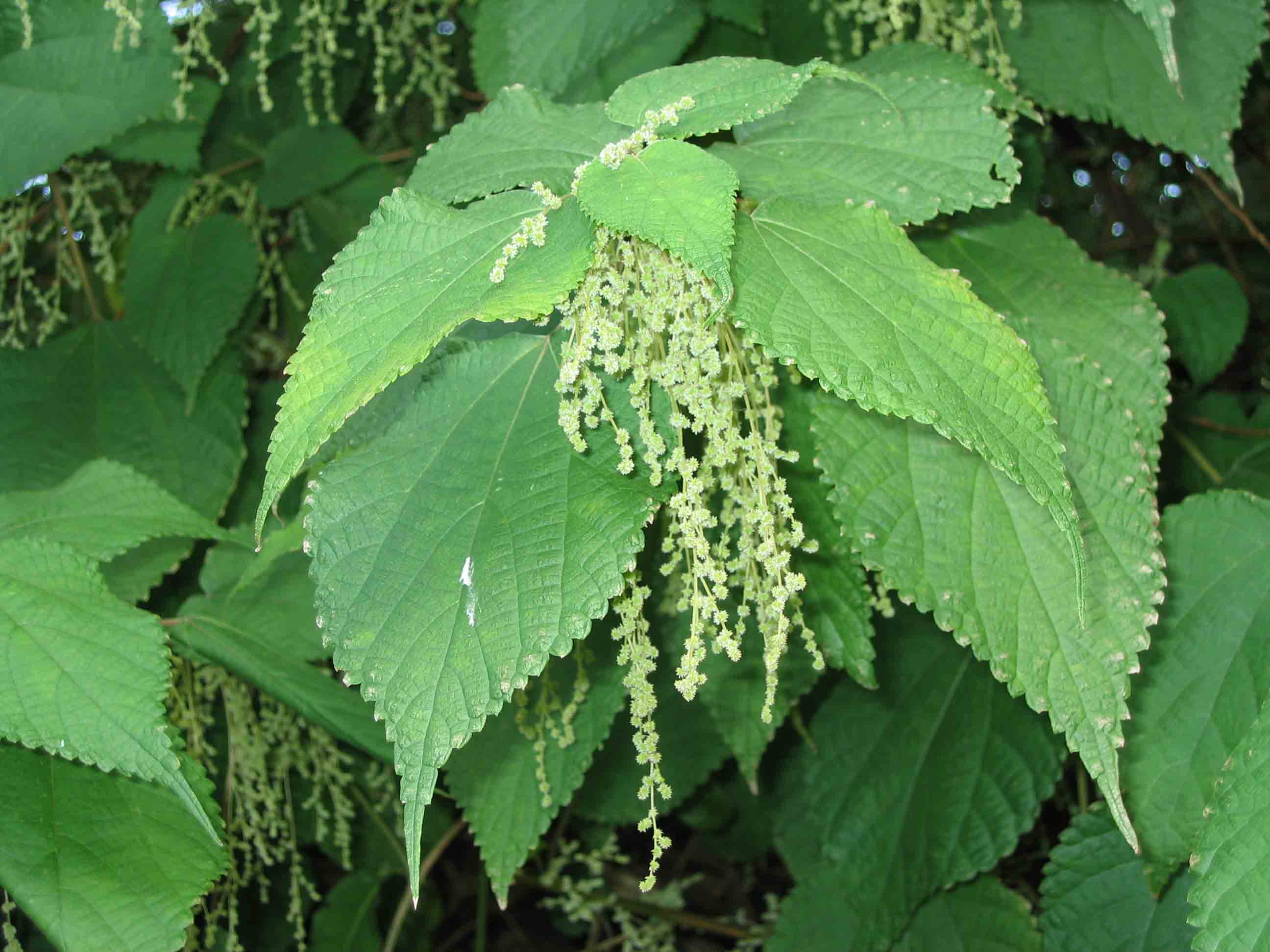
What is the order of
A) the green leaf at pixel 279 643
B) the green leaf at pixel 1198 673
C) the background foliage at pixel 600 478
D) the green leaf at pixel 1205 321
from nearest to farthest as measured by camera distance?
the background foliage at pixel 600 478 → the green leaf at pixel 1198 673 → the green leaf at pixel 279 643 → the green leaf at pixel 1205 321

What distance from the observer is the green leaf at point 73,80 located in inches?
69.5

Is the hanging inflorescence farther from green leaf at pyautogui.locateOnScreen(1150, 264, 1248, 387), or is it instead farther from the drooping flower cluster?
green leaf at pyautogui.locateOnScreen(1150, 264, 1248, 387)

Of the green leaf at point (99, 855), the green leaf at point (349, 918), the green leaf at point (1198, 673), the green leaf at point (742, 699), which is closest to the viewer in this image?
the green leaf at point (99, 855)

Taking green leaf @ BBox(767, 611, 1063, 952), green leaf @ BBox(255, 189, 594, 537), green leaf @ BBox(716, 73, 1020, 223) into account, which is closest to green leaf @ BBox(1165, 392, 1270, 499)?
green leaf @ BBox(767, 611, 1063, 952)

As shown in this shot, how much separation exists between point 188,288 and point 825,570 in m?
1.32

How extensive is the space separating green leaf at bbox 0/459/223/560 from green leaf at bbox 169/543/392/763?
119mm

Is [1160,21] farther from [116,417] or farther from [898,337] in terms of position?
[116,417]

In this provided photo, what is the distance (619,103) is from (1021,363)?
48 centimetres

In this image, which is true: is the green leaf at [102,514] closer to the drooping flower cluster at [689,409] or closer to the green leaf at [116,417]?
the green leaf at [116,417]

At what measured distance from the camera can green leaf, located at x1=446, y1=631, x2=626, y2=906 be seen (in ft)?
4.64

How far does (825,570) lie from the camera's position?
1388mm

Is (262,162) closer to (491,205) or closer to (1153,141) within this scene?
(491,205)

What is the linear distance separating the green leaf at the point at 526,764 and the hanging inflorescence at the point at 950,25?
946 millimetres

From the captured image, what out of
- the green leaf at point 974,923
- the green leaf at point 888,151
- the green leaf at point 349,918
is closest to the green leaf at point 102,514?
the green leaf at point 888,151
